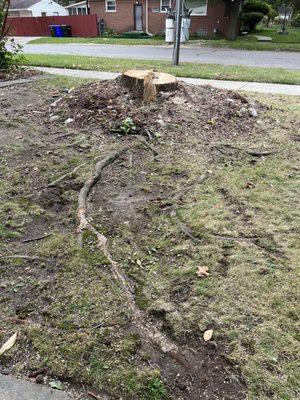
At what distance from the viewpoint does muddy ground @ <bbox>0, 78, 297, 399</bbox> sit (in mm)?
2078

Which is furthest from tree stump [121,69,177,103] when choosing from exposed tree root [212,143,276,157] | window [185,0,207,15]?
→ window [185,0,207,15]

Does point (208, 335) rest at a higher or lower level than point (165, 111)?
lower

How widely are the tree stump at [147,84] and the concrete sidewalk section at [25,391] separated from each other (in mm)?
4688

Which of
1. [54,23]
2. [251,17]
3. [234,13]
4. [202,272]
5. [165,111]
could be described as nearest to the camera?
[202,272]

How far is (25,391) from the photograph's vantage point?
76.1 inches

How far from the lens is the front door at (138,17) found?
30.5m

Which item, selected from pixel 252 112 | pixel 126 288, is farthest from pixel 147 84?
pixel 126 288

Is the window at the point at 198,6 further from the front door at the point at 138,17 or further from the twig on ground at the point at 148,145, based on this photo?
the twig on ground at the point at 148,145

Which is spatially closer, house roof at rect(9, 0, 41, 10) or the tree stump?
the tree stump

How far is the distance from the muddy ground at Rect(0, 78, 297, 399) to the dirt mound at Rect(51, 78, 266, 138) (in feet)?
0.09

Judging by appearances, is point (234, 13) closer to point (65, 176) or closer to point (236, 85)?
point (236, 85)

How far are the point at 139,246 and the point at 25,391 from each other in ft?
4.57

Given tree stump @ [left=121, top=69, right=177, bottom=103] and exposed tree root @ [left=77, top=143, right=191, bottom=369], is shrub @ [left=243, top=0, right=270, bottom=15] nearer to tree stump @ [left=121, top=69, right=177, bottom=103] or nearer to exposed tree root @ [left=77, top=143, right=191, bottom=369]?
tree stump @ [left=121, top=69, right=177, bottom=103]

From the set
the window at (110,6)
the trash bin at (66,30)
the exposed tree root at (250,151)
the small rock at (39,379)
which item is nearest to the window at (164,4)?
the window at (110,6)
